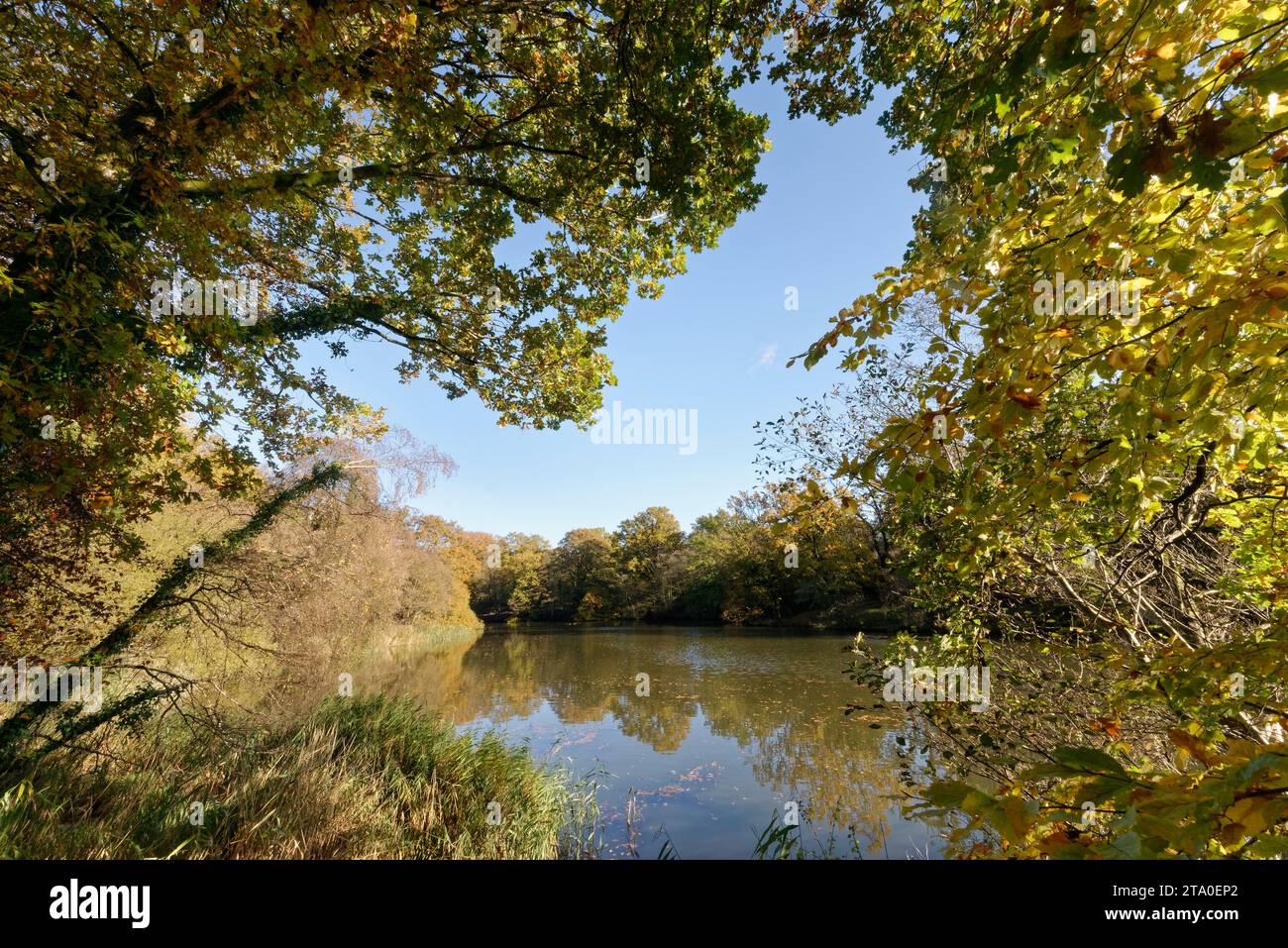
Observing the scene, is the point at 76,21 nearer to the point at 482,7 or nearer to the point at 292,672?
the point at 482,7

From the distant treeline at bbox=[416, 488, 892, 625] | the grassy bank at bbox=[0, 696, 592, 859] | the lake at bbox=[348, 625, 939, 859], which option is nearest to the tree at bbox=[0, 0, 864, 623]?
the grassy bank at bbox=[0, 696, 592, 859]

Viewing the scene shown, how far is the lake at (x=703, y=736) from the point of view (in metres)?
6.26

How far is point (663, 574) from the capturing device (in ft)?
149

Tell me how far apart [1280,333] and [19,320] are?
7.80 m

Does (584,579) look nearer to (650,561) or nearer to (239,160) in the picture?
(650,561)

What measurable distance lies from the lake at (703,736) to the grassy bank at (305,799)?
4.95 feet

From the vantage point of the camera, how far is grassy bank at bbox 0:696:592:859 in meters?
4.16

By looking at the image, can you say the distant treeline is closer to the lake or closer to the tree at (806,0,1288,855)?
the lake

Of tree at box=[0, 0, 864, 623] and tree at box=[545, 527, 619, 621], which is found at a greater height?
tree at box=[0, 0, 864, 623]

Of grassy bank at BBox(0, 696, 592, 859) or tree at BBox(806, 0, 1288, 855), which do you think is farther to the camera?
grassy bank at BBox(0, 696, 592, 859)

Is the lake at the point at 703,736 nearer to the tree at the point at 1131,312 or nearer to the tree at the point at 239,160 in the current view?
the tree at the point at 1131,312

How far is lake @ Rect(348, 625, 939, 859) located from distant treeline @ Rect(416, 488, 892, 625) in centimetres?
695

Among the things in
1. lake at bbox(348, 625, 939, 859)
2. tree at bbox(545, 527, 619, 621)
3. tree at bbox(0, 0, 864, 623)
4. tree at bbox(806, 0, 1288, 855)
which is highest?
tree at bbox(0, 0, 864, 623)
